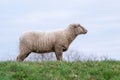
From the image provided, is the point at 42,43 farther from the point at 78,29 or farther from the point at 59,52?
the point at 78,29

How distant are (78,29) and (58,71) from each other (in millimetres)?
5262

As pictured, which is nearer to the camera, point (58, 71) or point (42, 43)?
point (58, 71)

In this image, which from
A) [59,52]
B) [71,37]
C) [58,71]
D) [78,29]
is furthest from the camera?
[78,29]

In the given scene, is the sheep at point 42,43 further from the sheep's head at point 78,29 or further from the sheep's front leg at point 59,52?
the sheep's head at point 78,29

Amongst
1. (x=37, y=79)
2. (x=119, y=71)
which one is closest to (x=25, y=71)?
(x=37, y=79)

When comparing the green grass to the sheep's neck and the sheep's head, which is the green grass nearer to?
the sheep's neck

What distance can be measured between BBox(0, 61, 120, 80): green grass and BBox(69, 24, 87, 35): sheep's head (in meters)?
4.13

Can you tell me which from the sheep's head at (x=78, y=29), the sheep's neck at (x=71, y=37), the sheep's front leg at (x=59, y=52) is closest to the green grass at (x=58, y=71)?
the sheep's front leg at (x=59, y=52)

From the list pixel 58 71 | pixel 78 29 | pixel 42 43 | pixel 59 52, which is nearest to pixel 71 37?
pixel 78 29

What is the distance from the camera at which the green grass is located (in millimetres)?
11172

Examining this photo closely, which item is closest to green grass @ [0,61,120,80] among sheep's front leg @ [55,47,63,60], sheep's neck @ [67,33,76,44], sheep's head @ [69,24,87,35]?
sheep's front leg @ [55,47,63,60]

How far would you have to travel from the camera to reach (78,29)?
659 inches

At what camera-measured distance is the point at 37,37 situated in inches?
620

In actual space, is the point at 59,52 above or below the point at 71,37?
below
